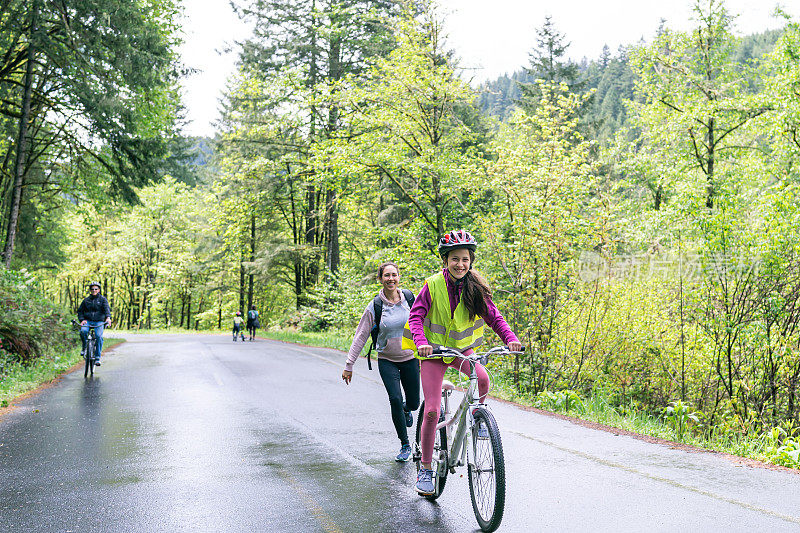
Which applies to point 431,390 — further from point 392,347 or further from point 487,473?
point 392,347

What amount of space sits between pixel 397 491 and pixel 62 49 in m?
15.6

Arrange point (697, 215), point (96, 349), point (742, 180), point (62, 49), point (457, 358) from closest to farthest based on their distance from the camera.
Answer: point (457, 358) → point (697, 215) → point (96, 349) → point (62, 49) → point (742, 180)

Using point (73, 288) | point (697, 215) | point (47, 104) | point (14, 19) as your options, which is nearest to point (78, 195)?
point (47, 104)

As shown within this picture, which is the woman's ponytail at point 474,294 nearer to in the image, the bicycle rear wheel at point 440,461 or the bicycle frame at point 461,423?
the bicycle frame at point 461,423

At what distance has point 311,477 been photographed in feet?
20.1

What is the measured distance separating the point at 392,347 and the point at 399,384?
0.38m

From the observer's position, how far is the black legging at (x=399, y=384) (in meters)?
6.29

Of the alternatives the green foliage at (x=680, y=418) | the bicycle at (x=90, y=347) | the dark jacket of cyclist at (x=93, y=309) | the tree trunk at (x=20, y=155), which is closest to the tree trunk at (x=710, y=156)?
the green foliage at (x=680, y=418)

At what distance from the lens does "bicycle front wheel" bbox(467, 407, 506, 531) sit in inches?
168

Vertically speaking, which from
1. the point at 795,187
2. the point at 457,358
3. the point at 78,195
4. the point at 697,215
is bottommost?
the point at 457,358

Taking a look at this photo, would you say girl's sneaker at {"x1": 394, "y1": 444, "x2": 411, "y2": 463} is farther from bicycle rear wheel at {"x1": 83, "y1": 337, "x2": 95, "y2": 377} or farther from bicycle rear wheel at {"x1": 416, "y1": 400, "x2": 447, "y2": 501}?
bicycle rear wheel at {"x1": 83, "y1": 337, "x2": 95, "y2": 377}

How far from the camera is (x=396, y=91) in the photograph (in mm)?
21375

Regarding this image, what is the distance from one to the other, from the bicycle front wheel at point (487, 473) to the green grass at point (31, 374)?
9.12 m

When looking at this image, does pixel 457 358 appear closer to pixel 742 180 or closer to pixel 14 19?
pixel 14 19
